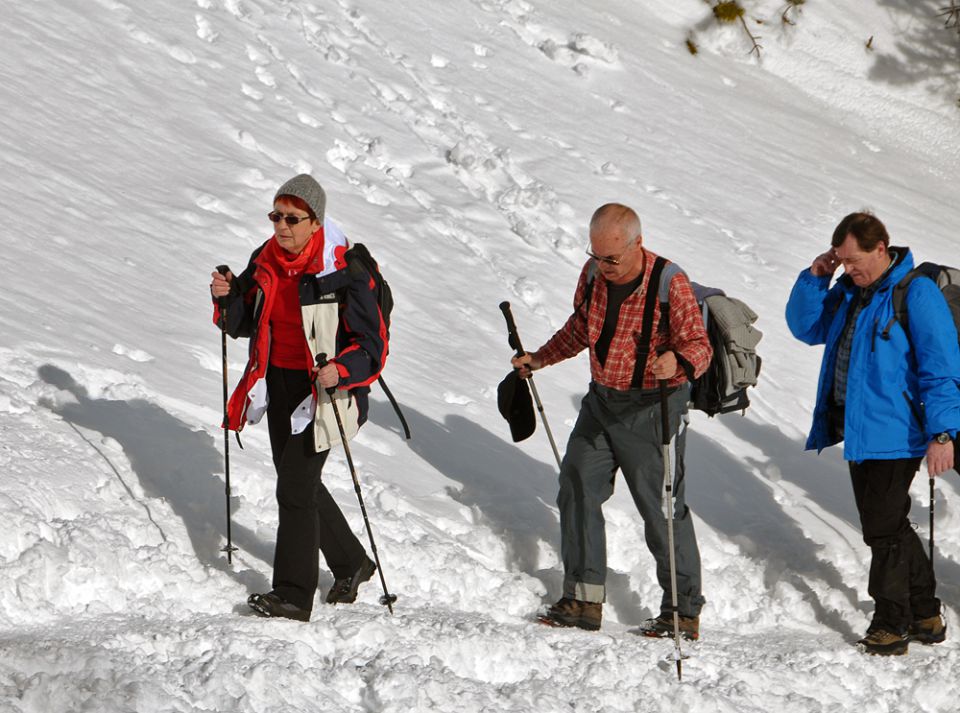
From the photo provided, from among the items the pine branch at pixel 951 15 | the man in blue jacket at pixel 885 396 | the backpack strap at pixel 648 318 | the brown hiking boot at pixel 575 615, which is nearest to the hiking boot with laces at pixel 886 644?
the man in blue jacket at pixel 885 396

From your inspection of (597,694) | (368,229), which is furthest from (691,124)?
(597,694)

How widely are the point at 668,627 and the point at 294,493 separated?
2.02m

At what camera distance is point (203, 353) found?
7.82m

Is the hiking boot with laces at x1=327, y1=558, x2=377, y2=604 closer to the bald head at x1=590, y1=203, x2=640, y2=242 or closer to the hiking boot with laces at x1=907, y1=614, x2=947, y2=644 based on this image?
the bald head at x1=590, y1=203, x2=640, y2=242

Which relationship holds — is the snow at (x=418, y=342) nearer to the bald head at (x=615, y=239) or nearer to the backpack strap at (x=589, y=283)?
the backpack strap at (x=589, y=283)

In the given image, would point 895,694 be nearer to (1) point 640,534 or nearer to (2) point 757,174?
(1) point 640,534

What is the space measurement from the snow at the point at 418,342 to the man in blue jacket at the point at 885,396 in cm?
35

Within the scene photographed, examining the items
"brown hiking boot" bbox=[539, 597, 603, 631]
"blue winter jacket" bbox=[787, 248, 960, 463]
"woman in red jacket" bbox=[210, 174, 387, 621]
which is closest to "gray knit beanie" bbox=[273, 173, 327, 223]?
"woman in red jacket" bbox=[210, 174, 387, 621]

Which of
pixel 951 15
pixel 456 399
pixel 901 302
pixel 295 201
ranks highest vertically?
pixel 951 15

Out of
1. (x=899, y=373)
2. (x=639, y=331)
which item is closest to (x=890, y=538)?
(x=899, y=373)

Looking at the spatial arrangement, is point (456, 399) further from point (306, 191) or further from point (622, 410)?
point (306, 191)

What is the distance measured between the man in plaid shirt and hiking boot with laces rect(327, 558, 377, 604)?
3.19 ft

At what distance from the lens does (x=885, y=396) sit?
5832mm

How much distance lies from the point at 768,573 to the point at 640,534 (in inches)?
31.5
